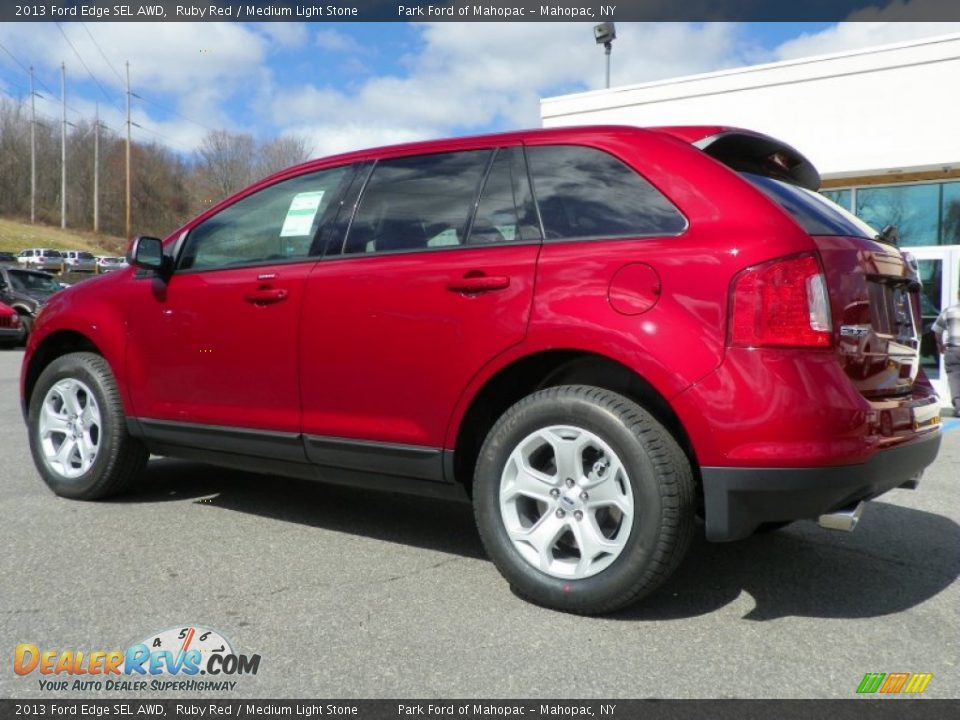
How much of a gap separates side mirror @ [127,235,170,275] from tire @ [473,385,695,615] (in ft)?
6.93

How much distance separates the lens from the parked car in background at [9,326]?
1725 centimetres

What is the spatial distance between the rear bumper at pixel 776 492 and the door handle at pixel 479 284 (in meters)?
0.99

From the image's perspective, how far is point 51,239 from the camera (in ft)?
244

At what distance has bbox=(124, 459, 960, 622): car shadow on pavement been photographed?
322cm

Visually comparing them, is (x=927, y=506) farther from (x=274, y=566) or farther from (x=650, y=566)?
(x=274, y=566)

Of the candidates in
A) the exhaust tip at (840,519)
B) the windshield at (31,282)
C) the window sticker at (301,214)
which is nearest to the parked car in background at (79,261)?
the windshield at (31,282)

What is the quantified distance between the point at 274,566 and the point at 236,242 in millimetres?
1610

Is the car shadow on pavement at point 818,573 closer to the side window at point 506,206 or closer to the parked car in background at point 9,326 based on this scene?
the side window at point 506,206

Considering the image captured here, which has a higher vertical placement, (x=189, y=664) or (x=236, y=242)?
(x=236, y=242)

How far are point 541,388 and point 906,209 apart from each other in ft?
39.8

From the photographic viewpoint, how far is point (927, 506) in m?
4.82

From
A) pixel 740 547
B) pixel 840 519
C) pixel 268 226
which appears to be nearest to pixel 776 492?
pixel 840 519

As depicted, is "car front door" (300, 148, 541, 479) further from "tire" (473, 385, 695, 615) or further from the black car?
the black car

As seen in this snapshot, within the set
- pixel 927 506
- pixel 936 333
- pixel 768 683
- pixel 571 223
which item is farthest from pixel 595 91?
pixel 768 683
